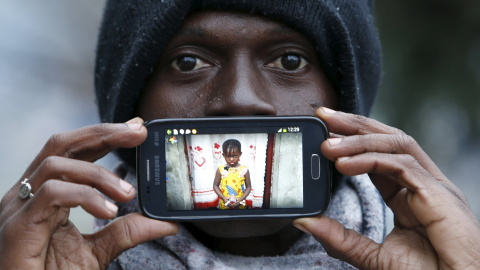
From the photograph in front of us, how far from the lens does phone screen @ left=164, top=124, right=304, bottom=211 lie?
118 cm

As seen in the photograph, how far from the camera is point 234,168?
1190 mm

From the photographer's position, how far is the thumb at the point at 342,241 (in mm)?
1168

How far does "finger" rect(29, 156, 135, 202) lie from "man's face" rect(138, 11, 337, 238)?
12.2 inches

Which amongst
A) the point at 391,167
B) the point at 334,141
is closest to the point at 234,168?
the point at 334,141

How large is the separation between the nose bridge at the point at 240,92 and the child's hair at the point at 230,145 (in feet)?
0.33

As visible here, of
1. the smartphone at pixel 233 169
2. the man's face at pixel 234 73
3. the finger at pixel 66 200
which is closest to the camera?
the finger at pixel 66 200

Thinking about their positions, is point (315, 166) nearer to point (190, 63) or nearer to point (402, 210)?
point (402, 210)

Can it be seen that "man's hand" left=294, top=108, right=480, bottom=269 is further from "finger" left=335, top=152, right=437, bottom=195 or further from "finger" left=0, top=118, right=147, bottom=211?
"finger" left=0, top=118, right=147, bottom=211

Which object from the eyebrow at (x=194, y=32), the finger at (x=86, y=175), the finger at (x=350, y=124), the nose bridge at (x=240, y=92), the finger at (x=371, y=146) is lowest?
the finger at (x=86, y=175)

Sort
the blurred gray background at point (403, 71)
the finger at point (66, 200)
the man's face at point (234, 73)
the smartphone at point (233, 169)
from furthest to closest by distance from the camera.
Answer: the blurred gray background at point (403, 71) < the man's face at point (234, 73) < the smartphone at point (233, 169) < the finger at point (66, 200)

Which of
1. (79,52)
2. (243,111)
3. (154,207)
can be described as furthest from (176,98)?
(79,52)

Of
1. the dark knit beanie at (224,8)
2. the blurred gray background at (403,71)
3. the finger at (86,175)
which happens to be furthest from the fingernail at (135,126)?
the blurred gray background at (403,71)

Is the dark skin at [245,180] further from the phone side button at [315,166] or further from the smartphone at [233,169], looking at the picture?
the phone side button at [315,166]

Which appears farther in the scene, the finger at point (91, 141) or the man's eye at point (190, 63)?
the man's eye at point (190, 63)
